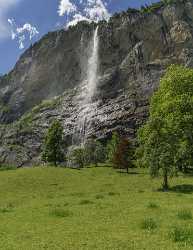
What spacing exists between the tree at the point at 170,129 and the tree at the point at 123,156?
11213 millimetres

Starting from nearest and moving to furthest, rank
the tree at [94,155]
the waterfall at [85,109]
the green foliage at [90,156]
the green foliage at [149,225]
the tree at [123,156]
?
the green foliage at [149,225], the tree at [123,156], the tree at [94,155], the green foliage at [90,156], the waterfall at [85,109]

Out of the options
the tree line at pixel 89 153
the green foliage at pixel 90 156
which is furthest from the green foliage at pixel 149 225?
the green foliage at pixel 90 156

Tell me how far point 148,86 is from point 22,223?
146 meters

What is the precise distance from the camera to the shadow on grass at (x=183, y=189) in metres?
49.9

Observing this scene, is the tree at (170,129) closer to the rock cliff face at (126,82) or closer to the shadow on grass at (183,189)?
the shadow on grass at (183,189)

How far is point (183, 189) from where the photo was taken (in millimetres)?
52094

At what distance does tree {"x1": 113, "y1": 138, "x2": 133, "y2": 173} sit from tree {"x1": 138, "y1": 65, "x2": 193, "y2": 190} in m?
11.2

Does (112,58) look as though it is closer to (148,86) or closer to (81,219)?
(148,86)

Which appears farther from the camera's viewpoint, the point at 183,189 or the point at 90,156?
the point at 90,156

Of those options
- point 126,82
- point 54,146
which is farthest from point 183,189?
point 126,82

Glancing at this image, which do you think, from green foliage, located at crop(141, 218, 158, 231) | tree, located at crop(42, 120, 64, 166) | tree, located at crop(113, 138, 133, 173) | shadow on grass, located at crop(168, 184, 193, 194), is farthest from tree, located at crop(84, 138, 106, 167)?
green foliage, located at crop(141, 218, 158, 231)

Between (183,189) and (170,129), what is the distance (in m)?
11.9

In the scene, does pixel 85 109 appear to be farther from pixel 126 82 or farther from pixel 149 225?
pixel 149 225

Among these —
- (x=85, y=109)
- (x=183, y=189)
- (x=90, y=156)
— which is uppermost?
(x=85, y=109)
